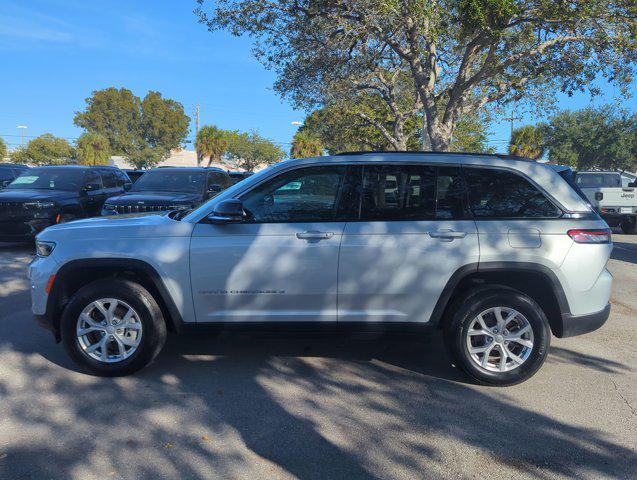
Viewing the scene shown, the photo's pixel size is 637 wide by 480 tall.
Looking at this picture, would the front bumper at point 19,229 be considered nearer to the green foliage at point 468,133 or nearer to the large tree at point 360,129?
the large tree at point 360,129

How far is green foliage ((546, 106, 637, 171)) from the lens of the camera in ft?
120

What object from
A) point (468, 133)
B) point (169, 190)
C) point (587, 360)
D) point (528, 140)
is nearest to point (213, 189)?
point (169, 190)

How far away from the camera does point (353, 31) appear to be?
13.2m

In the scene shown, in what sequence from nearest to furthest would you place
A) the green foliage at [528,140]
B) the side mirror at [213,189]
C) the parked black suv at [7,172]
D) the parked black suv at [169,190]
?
the parked black suv at [169,190] → the side mirror at [213,189] → the parked black suv at [7,172] → the green foliage at [528,140]

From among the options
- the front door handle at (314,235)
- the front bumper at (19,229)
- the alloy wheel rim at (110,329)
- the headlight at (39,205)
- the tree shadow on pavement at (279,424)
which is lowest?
the tree shadow on pavement at (279,424)

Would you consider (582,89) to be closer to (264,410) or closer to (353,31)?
(353,31)

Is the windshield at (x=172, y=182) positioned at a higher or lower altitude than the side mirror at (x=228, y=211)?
higher

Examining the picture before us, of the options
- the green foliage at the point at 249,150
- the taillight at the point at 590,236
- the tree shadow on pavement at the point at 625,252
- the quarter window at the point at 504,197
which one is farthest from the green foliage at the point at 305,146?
the taillight at the point at 590,236

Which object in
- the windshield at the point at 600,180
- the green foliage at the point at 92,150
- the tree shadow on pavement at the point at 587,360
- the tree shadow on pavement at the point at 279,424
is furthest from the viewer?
the green foliage at the point at 92,150

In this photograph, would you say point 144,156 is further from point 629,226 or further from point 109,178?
point 629,226

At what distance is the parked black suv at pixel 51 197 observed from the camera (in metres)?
9.48

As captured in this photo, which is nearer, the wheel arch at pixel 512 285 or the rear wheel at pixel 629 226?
the wheel arch at pixel 512 285

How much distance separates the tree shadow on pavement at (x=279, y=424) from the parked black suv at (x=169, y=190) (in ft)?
14.4

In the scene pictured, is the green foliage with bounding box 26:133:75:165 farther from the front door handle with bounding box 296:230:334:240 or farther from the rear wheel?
the front door handle with bounding box 296:230:334:240
